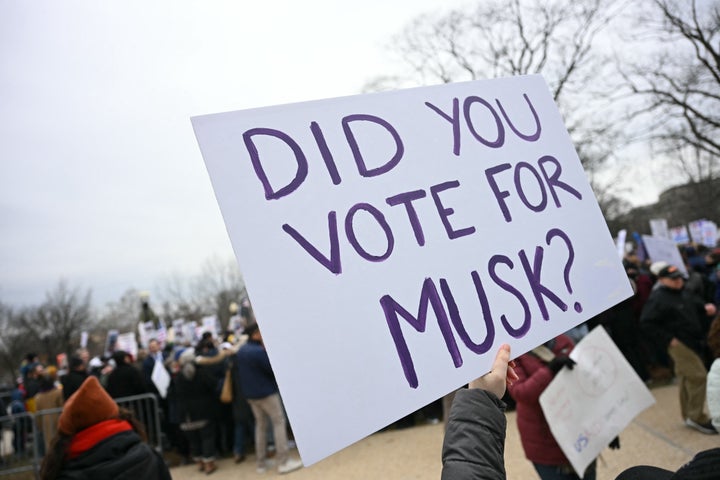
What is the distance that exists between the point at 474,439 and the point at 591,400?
81.2 inches

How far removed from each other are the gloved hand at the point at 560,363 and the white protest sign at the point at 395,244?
1184 mm

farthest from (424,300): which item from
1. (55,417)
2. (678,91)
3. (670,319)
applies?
(678,91)

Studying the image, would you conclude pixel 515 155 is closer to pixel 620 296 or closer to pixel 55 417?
pixel 620 296

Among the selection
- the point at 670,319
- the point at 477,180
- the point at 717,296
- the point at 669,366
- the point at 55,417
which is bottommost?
the point at 669,366

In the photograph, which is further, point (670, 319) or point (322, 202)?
point (670, 319)

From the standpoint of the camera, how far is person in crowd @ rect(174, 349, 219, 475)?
6730 millimetres

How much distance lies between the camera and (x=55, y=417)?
730cm

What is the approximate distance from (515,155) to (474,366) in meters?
0.85

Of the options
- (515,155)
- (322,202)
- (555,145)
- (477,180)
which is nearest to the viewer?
(322,202)

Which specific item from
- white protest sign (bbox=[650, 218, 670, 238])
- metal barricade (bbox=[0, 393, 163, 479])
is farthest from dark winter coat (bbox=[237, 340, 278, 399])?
white protest sign (bbox=[650, 218, 670, 238])

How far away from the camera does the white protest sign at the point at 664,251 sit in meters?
8.09

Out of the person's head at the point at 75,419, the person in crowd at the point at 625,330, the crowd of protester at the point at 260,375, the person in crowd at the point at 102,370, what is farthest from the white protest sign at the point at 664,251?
the person in crowd at the point at 102,370

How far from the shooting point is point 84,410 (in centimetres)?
220

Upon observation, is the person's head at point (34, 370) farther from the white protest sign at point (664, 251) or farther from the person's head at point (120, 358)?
the white protest sign at point (664, 251)
